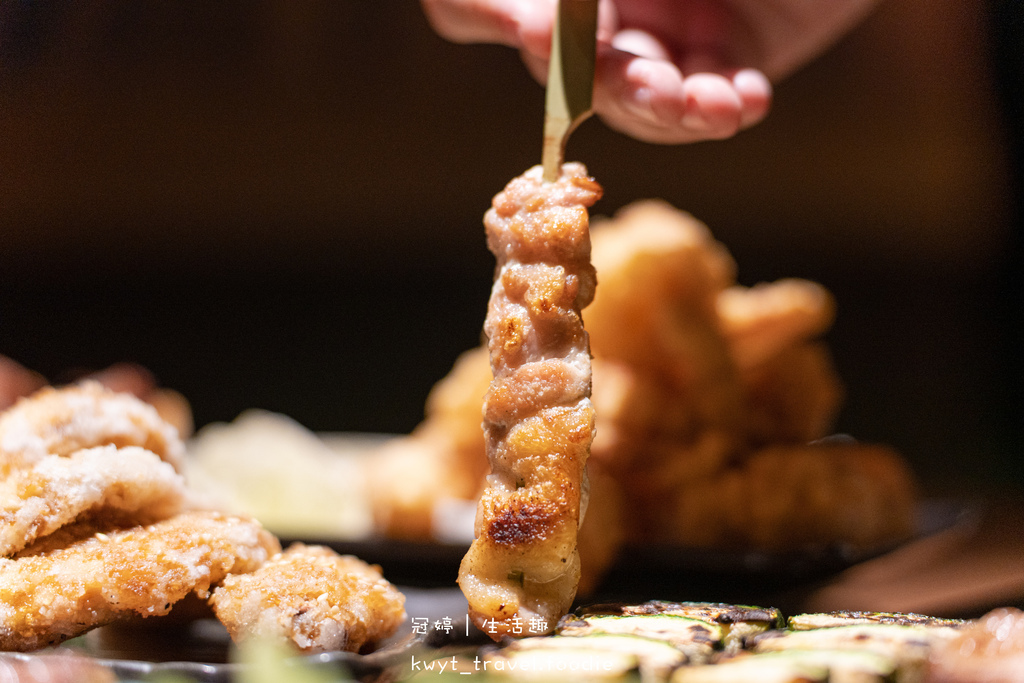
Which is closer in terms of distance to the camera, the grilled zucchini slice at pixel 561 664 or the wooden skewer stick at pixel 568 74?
the grilled zucchini slice at pixel 561 664

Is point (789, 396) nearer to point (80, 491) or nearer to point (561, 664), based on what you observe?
point (561, 664)

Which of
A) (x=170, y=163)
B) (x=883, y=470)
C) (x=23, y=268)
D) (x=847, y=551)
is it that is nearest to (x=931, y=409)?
(x=883, y=470)

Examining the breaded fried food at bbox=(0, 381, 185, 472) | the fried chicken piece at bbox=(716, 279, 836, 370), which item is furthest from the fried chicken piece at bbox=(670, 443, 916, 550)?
the breaded fried food at bbox=(0, 381, 185, 472)

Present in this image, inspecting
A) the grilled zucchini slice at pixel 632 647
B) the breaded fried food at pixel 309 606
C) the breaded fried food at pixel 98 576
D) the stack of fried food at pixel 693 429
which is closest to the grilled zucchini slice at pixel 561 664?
the grilled zucchini slice at pixel 632 647

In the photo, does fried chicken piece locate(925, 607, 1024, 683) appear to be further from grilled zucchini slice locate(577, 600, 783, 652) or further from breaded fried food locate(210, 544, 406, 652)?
breaded fried food locate(210, 544, 406, 652)

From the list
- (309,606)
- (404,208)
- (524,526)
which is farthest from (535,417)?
(404,208)

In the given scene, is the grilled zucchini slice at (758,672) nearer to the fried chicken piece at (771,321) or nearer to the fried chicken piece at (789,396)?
the fried chicken piece at (789,396)
